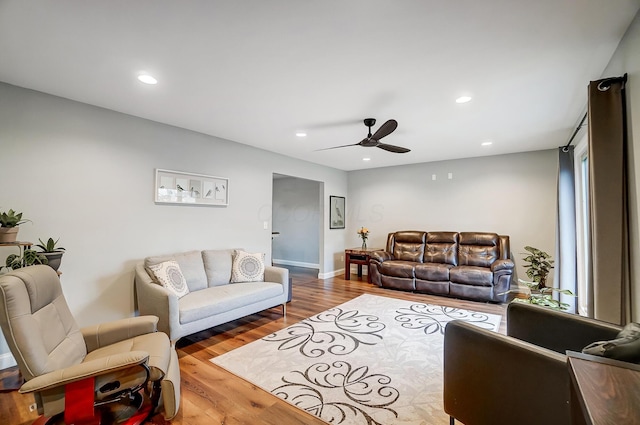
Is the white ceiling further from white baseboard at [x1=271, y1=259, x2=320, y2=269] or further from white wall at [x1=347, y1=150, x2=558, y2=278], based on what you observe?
white baseboard at [x1=271, y1=259, x2=320, y2=269]

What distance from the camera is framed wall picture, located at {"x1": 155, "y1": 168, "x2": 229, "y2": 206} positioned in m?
3.54

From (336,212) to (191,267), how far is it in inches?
154

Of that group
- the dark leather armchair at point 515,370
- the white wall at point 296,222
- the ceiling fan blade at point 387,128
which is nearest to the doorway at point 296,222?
the white wall at point 296,222

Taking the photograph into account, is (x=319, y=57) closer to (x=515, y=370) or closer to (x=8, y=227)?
(x=515, y=370)

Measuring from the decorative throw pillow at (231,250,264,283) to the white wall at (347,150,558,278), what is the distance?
3.56 metres

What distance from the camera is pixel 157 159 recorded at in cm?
353

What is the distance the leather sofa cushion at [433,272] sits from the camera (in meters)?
4.89

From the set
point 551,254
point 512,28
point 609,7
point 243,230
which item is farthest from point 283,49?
point 551,254

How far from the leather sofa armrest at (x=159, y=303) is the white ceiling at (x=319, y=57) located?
1903 millimetres

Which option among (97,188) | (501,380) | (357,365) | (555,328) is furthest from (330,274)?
(501,380)

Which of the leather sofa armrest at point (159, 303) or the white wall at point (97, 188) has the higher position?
the white wall at point (97, 188)

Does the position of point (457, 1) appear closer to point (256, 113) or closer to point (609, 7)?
point (609, 7)

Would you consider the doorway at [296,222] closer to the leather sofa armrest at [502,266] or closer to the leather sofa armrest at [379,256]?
the leather sofa armrest at [379,256]

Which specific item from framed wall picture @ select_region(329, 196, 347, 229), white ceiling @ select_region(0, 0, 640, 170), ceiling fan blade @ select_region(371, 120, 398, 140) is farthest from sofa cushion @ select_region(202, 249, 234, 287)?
framed wall picture @ select_region(329, 196, 347, 229)
